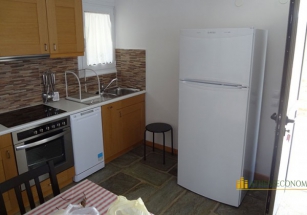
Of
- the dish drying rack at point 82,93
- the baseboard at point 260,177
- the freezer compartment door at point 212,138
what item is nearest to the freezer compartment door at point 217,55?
the freezer compartment door at point 212,138

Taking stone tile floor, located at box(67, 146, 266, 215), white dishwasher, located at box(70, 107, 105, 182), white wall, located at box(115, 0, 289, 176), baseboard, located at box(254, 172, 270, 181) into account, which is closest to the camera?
stone tile floor, located at box(67, 146, 266, 215)

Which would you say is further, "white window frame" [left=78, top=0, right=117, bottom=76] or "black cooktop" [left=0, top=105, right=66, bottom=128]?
"white window frame" [left=78, top=0, right=117, bottom=76]

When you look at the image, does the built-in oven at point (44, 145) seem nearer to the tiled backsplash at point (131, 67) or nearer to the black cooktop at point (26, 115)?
the black cooktop at point (26, 115)

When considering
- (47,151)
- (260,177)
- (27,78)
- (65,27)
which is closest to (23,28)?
(65,27)

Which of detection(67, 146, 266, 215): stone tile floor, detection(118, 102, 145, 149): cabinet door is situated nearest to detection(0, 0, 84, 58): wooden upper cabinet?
detection(118, 102, 145, 149): cabinet door

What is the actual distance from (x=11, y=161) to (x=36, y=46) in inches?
44.8

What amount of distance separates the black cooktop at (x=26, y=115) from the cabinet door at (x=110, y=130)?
0.62m

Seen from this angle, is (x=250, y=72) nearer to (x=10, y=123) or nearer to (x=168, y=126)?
(x=168, y=126)

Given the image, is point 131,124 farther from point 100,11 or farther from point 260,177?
point 260,177

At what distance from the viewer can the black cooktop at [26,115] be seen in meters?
2.36

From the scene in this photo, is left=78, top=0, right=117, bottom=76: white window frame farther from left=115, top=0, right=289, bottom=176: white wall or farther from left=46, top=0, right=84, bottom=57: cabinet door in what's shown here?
left=46, top=0, right=84, bottom=57: cabinet door

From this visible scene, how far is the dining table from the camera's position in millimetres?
1337

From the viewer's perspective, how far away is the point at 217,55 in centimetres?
224

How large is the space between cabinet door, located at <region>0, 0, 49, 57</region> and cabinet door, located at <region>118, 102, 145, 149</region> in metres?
1.30
